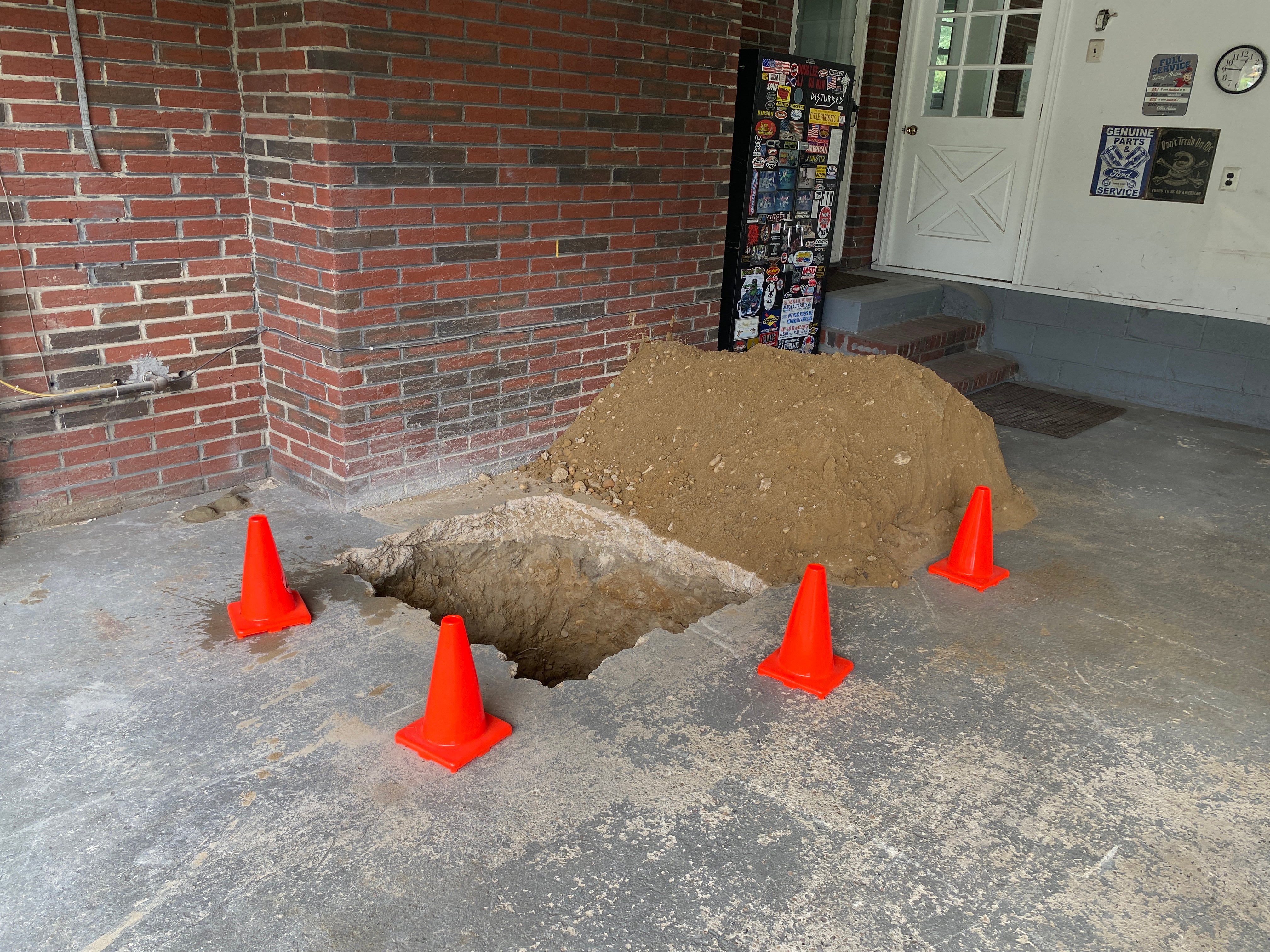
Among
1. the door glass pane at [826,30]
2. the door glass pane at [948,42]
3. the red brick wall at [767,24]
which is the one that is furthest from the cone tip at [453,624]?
the door glass pane at [948,42]

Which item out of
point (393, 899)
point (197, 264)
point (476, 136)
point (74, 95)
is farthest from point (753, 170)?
point (393, 899)

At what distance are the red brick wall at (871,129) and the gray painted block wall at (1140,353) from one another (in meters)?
1.24

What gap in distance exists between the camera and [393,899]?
2.07 m

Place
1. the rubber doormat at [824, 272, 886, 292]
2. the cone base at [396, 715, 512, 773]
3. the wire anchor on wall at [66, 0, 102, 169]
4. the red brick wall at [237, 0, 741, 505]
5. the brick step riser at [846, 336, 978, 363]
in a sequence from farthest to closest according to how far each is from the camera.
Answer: the rubber doormat at [824, 272, 886, 292] < the brick step riser at [846, 336, 978, 363] < the red brick wall at [237, 0, 741, 505] < the wire anchor on wall at [66, 0, 102, 169] < the cone base at [396, 715, 512, 773]

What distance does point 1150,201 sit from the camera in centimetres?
668

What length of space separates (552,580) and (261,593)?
1.36 meters

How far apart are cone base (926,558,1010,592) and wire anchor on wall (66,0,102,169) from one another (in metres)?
3.80

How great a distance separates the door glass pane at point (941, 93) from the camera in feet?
25.0

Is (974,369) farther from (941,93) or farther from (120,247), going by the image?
(120,247)

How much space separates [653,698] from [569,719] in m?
0.29

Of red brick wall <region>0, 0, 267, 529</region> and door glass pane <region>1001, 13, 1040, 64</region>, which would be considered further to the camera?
door glass pane <region>1001, 13, 1040, 64</region>

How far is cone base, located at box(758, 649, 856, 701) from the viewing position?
2.94 metres

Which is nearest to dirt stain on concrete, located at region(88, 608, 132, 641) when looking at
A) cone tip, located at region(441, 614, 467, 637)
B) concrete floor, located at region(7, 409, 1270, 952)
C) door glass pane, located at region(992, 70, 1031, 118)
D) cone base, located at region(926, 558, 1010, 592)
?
concrete floor, located at region(7, 409, 1270, 952)

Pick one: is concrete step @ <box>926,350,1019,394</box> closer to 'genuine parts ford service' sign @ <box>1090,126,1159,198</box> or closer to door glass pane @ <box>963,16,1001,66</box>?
'genuine parts ford service' sign @ <box>1090,126,1159,198</box>
